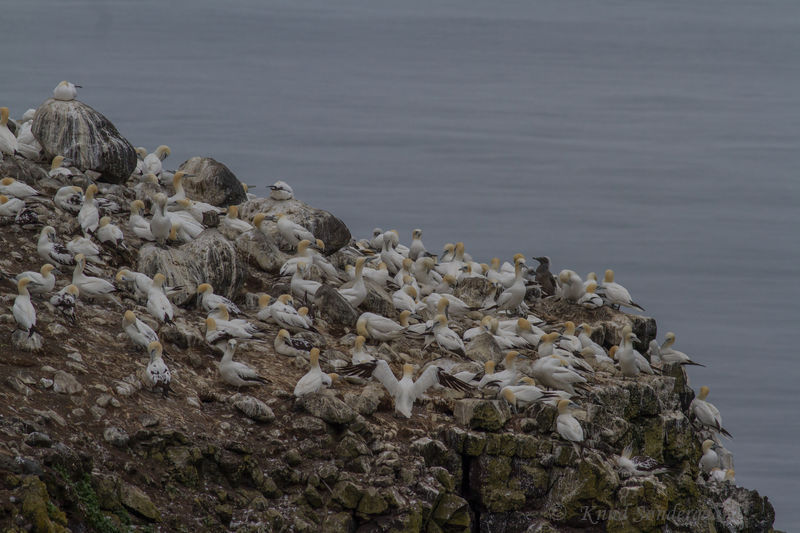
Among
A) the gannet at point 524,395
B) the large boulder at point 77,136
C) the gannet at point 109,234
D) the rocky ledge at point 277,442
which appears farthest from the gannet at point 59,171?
the gannet at point 524,395

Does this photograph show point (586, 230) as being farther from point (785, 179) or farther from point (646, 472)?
point (646, 472)

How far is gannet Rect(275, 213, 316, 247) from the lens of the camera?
19984 millimetres

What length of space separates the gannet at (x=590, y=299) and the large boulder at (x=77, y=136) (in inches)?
340

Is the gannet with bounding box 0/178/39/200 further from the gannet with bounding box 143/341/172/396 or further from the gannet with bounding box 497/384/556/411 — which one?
the gannet with bounding box 497/384/556/411

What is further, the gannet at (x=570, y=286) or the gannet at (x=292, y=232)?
the gannet at (x=570, y=286)

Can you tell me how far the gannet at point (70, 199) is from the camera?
60.5ft

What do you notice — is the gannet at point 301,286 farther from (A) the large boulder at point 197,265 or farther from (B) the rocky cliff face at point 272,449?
(A) the large boulder at point 197,265

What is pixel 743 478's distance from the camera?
76.6 m

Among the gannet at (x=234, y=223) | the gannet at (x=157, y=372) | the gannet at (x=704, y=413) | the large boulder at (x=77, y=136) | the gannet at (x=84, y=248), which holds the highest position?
the large boulder at (x=77, y=136)

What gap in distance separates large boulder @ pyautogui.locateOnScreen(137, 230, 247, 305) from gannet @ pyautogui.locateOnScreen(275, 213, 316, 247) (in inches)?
85.9

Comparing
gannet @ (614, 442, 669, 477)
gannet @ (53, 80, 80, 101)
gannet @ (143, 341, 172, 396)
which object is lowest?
gannet @ (614, 442, 669, 477)

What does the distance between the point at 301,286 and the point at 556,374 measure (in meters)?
4.35

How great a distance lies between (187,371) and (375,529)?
126 inches

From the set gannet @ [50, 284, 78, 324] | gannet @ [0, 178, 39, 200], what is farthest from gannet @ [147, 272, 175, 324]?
gannet @ [0, 178, 39, 200]
